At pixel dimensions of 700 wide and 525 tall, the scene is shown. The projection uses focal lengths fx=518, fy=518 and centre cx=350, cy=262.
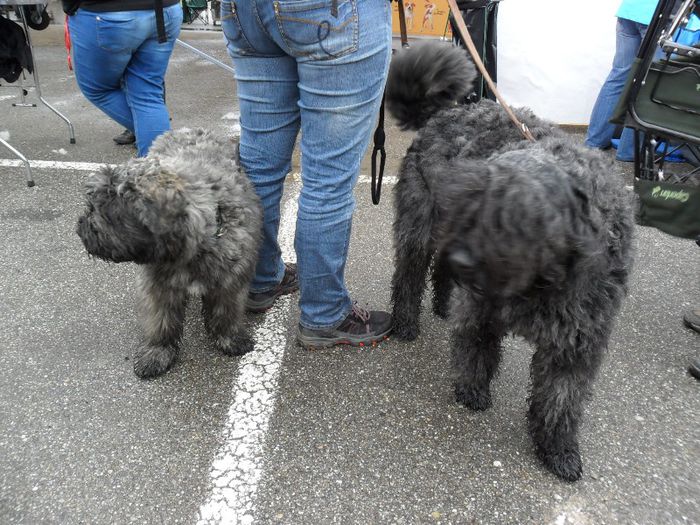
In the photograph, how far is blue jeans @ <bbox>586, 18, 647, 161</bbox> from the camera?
4.99m

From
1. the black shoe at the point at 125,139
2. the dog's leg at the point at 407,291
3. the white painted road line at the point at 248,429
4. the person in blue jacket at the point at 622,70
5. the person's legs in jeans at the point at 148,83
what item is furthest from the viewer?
the black shoe at the point at 125,139

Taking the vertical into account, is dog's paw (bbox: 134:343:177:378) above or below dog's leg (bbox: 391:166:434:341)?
below

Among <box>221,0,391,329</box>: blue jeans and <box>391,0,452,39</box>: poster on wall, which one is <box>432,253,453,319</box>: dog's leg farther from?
<box>391,0,452,39</box>: poster on wall

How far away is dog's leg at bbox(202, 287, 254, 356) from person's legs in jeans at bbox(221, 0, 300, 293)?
44 centimetres

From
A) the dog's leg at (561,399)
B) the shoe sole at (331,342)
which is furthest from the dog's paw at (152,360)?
the dog's leg at (561,399)

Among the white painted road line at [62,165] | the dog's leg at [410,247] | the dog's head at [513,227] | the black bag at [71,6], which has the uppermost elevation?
the black bag at [71,6]

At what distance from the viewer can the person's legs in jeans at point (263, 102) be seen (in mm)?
2234

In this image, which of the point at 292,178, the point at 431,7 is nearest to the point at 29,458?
the point at 292,178

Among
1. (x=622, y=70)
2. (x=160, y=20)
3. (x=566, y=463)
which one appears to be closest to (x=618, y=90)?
(x=622, y=70)

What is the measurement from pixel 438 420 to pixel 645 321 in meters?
1.62

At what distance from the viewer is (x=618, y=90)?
5.25 m

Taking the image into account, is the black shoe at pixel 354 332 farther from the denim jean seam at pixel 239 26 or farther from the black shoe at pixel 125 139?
the black shoe at pixel 125 139

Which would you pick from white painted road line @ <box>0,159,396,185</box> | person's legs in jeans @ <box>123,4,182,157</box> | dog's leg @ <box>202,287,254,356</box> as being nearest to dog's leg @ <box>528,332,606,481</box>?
dog's leg @ <box>202,287,254,356</box>

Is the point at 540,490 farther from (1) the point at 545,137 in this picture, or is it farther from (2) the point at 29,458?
(2) the point at 29,458
